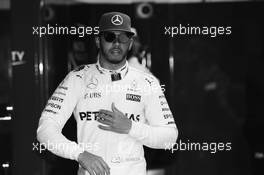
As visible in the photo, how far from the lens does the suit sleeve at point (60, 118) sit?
206 centimetres

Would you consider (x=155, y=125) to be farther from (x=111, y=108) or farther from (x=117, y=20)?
(x=117, y=20)

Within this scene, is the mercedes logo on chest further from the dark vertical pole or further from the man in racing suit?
the dark vertical pole

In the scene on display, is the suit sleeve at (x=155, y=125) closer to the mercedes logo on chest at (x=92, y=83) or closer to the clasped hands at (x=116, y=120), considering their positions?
the clasped hands at (x=116, y=120)

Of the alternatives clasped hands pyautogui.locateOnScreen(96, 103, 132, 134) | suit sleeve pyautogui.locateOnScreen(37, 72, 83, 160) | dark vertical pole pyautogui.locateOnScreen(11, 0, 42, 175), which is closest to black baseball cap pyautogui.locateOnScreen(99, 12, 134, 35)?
suit sleeve pyautogui.locateOnScreen(37, 72, 83, 160)

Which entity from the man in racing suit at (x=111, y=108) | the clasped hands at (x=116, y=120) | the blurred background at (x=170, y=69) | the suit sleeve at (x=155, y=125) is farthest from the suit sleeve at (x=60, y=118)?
the blurred background at (x=170, y=69)

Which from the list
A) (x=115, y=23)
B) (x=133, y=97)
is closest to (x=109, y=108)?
(x=133, y=97)

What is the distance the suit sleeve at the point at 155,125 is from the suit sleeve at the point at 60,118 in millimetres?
300

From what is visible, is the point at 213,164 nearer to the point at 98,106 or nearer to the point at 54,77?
the point at 98,106

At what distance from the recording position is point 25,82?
2.78 meters

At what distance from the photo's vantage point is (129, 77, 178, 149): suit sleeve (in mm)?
2119

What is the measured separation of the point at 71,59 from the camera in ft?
8.89

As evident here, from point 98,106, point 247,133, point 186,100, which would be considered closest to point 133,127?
point 98,106

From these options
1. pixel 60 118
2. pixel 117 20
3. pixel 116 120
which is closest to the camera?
pixel 116 120

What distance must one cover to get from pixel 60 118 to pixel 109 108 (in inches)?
10.3
